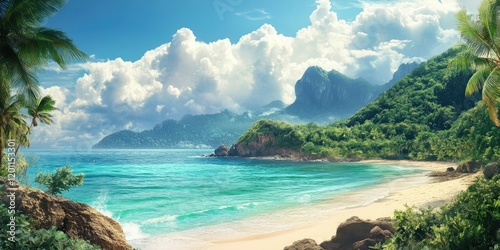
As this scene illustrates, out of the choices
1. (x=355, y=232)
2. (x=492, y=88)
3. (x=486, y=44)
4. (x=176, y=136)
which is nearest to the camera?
(x=355, y=232)

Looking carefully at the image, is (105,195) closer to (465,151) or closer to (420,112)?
(465,151)

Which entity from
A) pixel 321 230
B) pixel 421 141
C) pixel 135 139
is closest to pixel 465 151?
pixel 321 230

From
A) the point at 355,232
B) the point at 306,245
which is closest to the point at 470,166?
the point at 355,232

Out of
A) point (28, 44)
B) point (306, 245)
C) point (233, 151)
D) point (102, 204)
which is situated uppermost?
point (28, 44)

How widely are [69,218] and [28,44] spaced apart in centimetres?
434

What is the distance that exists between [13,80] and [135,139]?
172404 mm

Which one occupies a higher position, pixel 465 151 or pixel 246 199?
pixel 465 151

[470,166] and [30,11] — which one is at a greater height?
[30,11]

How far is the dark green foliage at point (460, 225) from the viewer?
5199mm

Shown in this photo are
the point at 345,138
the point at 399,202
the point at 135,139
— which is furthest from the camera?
the point at 135,139

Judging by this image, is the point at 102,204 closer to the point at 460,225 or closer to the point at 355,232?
the point at 355,232

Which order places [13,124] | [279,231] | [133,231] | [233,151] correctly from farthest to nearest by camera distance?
[233,151]
[13,124]
[133,231]
[279,231]

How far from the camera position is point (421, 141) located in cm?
6112

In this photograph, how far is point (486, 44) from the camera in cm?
1190
